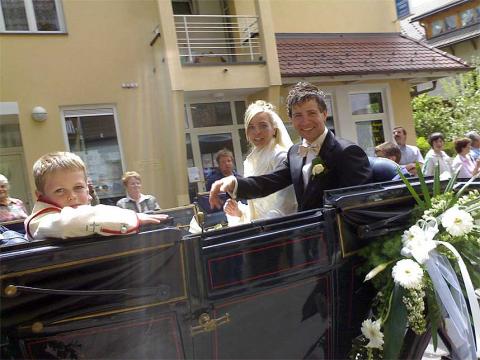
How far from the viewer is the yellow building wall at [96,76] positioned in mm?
6398

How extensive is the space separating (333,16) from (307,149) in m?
7.88

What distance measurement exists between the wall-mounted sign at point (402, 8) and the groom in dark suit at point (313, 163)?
8.40m

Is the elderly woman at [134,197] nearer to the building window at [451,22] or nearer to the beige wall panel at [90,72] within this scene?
the beige wall panel at [90,72]

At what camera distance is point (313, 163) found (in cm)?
207

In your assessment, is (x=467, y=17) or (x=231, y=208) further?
(x=467, y=17)

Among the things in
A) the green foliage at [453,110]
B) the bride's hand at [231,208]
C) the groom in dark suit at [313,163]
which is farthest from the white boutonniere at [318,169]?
the green foliage at [453,110]

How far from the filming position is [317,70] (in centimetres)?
770

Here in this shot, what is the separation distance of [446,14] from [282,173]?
20.5m

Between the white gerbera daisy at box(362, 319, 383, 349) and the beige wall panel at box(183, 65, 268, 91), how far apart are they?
5.58 m

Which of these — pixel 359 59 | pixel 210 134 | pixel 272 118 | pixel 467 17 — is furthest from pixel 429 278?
pixel 467 17

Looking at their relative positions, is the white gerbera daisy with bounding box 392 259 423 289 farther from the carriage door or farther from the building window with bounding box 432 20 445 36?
the building window with bounding box 432 20 445 36

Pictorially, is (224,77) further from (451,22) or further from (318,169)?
(451,22)

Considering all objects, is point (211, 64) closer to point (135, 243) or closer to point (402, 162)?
point (402, 162)

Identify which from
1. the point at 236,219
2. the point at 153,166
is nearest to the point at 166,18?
the point at 153,166
